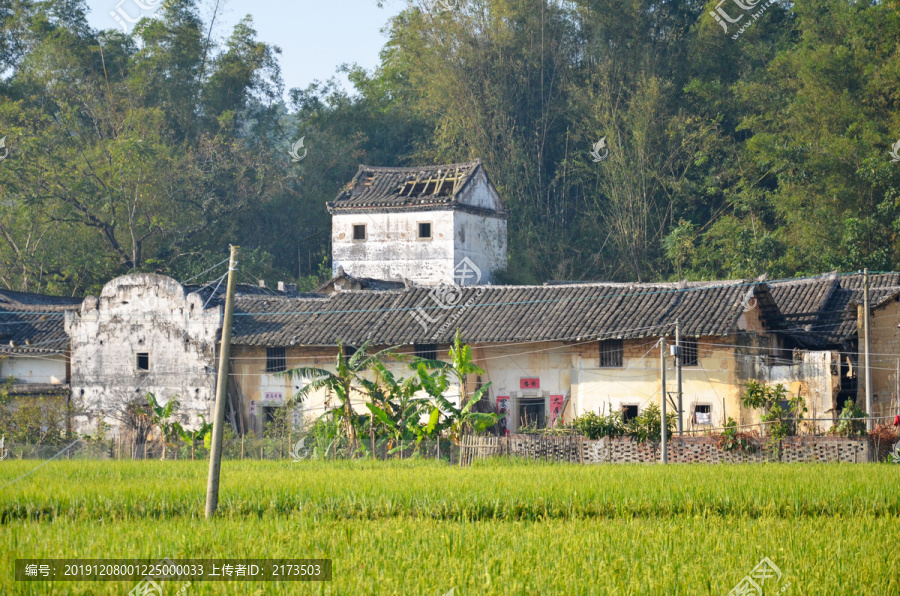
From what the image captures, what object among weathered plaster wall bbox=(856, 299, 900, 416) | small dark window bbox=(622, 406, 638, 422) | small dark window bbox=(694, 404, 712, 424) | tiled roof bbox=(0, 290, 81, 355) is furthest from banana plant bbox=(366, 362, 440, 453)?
weathered plaster wall bbox=(856, 299, 900, 416)

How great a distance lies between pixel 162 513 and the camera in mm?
11195

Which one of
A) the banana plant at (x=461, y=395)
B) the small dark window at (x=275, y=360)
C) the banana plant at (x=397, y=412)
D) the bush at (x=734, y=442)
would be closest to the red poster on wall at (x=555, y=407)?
the banana plant at (x=461, y=395)

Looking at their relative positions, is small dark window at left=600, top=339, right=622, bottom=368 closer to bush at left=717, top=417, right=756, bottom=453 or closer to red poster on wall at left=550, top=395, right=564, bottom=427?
red poster on wall at left=550, top=395, right=564, bottom=427

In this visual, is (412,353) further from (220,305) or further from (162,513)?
(162,513)

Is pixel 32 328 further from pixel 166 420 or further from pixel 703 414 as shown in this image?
pixel 703 414

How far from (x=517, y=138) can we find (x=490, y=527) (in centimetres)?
3176

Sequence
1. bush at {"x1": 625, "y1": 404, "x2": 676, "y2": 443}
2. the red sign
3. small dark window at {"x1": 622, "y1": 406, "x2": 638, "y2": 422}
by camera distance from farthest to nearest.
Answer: the red sign, small dark window at {"x1": 622, "y1": 406, "x2": 638, "y2": 422}, bush at {"x1": 625, "y1": 404, "x2": 676, "y2": 443}

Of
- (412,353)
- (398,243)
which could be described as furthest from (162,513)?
(398,243)

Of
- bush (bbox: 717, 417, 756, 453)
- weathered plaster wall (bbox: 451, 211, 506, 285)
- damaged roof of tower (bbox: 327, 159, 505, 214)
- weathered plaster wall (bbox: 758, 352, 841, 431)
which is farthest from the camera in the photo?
weathered plaster wall (bbox: 451, 211, 506, 285)

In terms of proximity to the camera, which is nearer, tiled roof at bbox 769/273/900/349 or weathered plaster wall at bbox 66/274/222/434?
weathered plaster wall at bbox 66/274/222/434

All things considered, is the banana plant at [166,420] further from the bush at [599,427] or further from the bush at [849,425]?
the bush at [849,425]

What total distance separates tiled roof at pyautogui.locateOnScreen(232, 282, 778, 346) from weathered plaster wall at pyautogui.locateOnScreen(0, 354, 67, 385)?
4841mm

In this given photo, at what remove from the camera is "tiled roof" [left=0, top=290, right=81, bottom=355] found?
1009 inches

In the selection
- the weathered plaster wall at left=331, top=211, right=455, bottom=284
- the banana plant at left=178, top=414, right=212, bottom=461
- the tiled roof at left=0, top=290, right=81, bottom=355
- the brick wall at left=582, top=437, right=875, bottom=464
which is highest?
the weathered plaster wall at left=331, top=211, right=455, bottom=284
